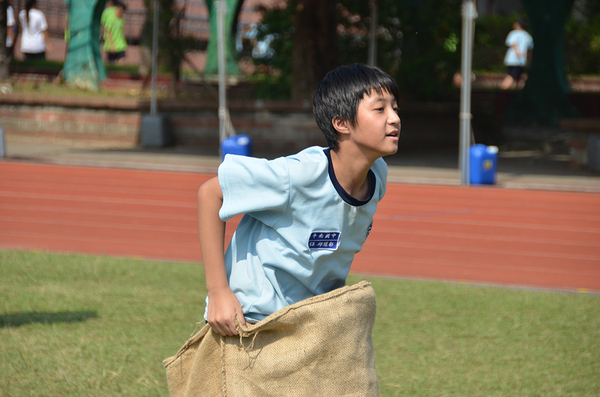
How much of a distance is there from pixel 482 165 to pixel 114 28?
12430 mm

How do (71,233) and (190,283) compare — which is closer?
(190,283)

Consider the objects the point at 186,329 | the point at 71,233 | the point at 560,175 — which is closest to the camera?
the point at 186,329

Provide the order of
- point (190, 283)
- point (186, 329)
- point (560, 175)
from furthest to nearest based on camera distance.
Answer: point (560, 175) < point (190, 283) < point (186, 329)

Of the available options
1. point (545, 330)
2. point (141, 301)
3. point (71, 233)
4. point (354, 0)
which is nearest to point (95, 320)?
point (141, 301)

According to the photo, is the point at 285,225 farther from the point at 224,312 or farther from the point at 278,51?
the point at 278,51

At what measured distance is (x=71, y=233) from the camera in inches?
273

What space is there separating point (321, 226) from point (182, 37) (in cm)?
1408

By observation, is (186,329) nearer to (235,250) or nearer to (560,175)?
(235,250)

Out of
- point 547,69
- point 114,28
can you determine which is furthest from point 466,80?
point 114,28

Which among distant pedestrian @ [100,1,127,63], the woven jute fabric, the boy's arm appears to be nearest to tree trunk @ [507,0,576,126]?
distant pedestrian @ [100,1,127,63]

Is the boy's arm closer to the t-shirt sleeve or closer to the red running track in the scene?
the t-shirt sleeve

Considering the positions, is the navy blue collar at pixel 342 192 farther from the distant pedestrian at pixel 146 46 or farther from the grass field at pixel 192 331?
the distant pedestrian at pixel 146 46

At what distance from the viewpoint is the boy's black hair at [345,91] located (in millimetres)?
2045

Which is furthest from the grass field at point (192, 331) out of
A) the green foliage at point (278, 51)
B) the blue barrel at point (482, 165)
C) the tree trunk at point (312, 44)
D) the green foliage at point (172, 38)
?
the green foliage at point (172, 38)
